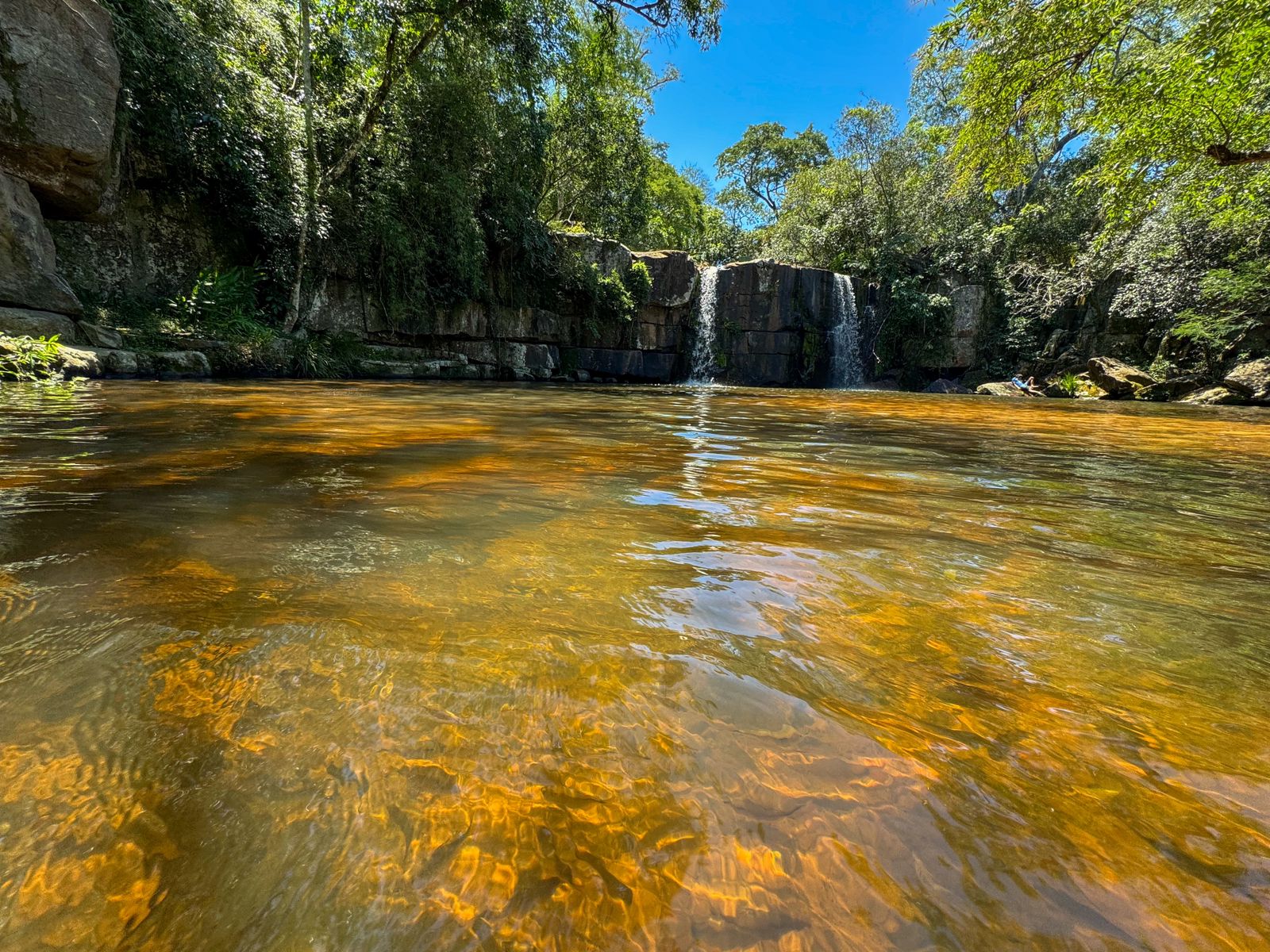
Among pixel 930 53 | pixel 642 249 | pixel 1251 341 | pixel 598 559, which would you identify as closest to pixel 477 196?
pixel 930 53

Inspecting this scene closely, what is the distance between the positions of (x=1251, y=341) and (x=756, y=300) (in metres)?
11.2

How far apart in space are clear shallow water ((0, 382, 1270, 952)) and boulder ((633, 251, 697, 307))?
16.5 m

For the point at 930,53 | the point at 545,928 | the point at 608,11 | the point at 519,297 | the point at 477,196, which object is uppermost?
the point at 608,11

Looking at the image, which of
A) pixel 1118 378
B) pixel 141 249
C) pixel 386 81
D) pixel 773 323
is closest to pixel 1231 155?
pixel 1118 378

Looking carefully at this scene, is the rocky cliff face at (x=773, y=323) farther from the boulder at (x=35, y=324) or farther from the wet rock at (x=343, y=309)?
the boulder at (x=35, y=324)

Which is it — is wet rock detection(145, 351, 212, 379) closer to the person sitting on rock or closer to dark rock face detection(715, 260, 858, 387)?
dark rock face detection(715, 260, 858, 387)

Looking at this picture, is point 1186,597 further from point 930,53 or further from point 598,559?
point 930,53

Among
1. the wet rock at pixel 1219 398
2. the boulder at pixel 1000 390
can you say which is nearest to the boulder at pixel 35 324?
the boulder at pixel 1000 390

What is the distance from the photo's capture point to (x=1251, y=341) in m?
12.0

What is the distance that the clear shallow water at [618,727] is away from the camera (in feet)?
1.95

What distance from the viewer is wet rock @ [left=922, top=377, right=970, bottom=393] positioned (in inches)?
695

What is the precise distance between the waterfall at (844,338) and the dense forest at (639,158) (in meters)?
1.03

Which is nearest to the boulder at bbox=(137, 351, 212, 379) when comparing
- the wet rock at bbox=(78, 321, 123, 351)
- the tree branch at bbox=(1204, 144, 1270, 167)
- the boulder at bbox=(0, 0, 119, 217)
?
the wet rock at bbox=(78, 321, 123, 351)

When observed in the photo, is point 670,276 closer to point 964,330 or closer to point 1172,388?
point 964,330
